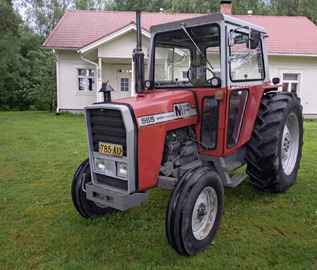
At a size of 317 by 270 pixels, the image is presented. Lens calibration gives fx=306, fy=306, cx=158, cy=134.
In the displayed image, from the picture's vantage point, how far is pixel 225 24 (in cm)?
347

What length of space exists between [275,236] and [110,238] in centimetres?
184

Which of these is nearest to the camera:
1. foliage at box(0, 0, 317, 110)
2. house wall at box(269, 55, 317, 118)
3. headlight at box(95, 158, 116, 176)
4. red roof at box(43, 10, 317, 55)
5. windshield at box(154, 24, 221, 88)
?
headlight at box(95, 158, 116, 176)

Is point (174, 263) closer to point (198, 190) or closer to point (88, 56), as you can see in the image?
point (198, 190)

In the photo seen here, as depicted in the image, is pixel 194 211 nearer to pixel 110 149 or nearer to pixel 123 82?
pixel 110 149

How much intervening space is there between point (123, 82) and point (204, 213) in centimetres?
1362

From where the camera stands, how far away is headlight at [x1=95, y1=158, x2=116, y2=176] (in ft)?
10.3

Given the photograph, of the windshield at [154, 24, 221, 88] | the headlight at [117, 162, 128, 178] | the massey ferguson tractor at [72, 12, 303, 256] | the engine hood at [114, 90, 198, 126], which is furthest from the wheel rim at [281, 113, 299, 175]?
the headlight at [117, 162, 128, 178]

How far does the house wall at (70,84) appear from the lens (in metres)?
15.5

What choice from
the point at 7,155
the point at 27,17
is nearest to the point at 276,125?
the point at 7,155

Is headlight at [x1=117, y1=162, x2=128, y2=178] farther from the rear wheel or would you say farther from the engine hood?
the rear wheel

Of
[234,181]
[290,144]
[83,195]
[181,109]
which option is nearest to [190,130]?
[181,109]

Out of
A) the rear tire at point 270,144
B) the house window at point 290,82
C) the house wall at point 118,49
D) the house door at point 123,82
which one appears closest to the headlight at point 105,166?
the rear tire at point 270,144

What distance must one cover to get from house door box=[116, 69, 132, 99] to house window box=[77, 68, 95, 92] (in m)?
1.32

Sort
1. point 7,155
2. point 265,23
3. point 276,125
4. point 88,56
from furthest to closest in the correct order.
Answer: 1. point 265,23
2. point 88,56
3. point 7,155
4. point 276,125
